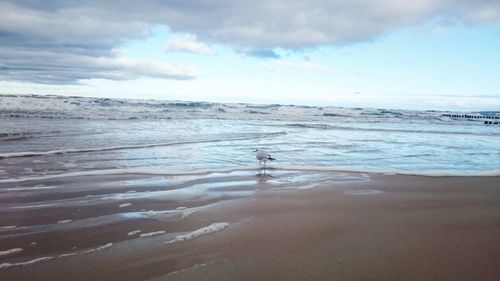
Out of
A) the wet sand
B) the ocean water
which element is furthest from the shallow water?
the wet sand

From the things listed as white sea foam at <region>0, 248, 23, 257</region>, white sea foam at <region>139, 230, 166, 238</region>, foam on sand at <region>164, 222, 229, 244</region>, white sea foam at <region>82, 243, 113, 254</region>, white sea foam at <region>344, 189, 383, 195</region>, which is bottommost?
white sea foam at <region>0, 248, 23, 257</region>

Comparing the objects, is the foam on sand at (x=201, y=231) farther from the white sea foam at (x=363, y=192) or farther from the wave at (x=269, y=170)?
the wave at (x=269, y=170)

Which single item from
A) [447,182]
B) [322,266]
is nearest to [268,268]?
[322,266]

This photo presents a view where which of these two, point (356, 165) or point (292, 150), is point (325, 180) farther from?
point (292, 150)

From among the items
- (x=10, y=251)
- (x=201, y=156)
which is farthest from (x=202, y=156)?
(x=10, y=251)

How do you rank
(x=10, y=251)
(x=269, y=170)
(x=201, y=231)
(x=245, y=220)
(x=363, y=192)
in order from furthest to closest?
1. (x=269, y=170)
2. (x=363, y=192)
3. (x=245, y=220)
4. (x=201, y=231)
5. (x=10, y=251)

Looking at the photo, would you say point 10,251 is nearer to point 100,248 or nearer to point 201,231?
point 100,248

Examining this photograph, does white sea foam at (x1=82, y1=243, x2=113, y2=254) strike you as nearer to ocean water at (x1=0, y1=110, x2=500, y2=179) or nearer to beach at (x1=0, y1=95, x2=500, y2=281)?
beach at (x1=0, y1=95, x2=500, y2=281)

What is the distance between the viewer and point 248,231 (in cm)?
537

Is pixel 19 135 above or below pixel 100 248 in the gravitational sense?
above

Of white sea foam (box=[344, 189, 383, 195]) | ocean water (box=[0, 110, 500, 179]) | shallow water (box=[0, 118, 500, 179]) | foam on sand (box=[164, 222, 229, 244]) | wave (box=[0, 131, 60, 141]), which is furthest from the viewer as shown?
wave (box=[0, 131, 60, 141])

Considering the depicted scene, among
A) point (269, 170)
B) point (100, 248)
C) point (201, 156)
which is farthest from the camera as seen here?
point (201, 156)

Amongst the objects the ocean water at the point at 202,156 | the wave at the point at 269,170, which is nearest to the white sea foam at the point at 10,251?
the wave at the point at 269,170

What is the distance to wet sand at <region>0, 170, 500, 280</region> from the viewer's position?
4137 millimetres
